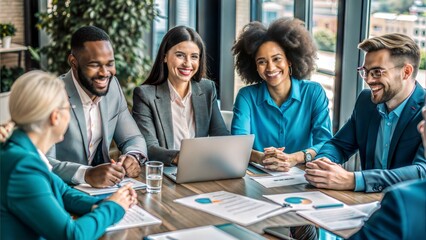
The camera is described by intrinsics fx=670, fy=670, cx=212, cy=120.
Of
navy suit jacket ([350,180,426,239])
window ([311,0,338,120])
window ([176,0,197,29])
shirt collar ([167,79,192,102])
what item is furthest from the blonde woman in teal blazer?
window ([176,0,197,29])

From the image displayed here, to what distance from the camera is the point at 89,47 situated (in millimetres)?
3260

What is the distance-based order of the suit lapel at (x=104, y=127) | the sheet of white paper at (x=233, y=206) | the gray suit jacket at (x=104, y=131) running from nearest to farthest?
the sheet of white paper at (x=233, y=206)
the gray suit jacket at (x=104, y=131)
the suit lapel at (x=104, y=127)

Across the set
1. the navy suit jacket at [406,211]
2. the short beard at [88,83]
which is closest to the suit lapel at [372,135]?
the short beard at [88,83]

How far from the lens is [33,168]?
2.01 meters

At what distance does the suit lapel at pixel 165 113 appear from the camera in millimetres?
3611

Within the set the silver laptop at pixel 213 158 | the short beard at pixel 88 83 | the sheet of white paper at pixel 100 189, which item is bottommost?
the sheet of white paper at pixel 100 189

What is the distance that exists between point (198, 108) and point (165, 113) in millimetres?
188

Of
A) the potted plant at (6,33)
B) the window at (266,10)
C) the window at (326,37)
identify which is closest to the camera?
the window at (326,37)

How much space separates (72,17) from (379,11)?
376 centimetres

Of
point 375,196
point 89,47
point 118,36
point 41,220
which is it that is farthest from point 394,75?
point 118,36

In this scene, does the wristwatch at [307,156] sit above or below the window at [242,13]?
below

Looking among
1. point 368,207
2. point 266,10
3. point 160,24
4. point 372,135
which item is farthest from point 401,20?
point 160,24

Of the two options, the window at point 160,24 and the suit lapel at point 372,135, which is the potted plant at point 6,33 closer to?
the window at point 160,24

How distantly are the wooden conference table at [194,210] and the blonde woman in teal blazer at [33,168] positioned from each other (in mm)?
265
